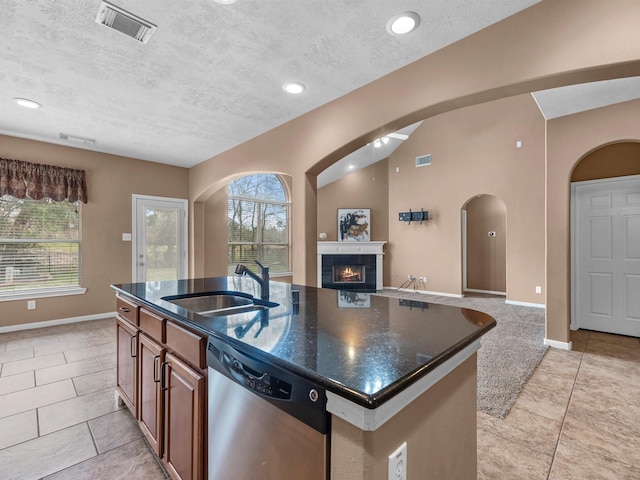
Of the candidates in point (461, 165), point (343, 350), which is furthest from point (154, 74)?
point (461, 165)

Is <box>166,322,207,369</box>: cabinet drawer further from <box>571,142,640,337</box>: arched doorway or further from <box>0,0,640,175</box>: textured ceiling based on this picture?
<box>571,142,640,337</box>: arched doorway

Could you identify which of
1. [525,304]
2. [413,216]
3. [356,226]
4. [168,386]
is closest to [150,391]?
[168,386]

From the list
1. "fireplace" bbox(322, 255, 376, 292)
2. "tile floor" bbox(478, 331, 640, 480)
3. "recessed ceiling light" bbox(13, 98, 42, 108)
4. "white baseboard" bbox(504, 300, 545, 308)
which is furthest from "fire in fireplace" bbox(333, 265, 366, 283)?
"recessed ceiling light" bbox(13, 98, 42, 108)

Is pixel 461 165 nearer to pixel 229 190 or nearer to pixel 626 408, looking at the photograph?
pixel 229 190

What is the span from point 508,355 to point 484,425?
1.48m

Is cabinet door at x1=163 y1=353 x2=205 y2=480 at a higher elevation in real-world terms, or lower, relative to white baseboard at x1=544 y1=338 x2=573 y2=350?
higher

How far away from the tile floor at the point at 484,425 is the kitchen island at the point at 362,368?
0.39 meters

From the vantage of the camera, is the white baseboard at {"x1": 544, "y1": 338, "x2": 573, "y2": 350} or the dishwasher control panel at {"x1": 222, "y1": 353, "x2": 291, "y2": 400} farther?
the white baseboard at {"x1": 544, "y1": 338, "x2": 573, "y2": 350}

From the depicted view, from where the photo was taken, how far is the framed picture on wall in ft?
26.7

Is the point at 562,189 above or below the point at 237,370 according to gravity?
above

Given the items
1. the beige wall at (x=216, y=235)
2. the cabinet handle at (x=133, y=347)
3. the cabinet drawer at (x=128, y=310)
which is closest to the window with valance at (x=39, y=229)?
the beige wall at (x=216, y=235)

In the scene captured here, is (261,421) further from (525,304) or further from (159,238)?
(525,304)

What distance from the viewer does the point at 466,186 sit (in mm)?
6676

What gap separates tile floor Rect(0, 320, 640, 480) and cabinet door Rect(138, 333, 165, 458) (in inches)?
8.2
